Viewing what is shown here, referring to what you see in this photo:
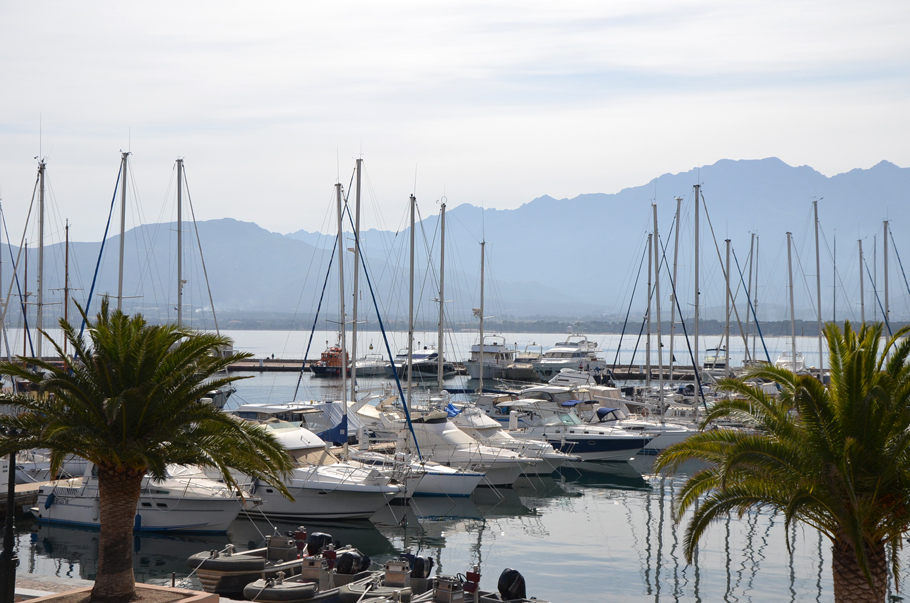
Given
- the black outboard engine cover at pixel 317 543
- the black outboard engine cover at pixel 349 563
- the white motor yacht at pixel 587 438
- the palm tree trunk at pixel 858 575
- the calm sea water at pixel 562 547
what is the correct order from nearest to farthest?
1. the palm tree trunk at pixel 858 575
2. the black outboard engine cover at pixel 349 563
3. the black outboard engine cover at pixel 317 543
4. the calm sea water at pixel 562 547
5. the white motor yacht at pixel 587 438

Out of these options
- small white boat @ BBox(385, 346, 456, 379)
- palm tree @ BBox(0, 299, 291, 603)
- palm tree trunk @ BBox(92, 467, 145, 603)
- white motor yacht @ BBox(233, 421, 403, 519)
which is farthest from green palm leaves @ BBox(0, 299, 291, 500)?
small white boat @ BBox(385, 346, 456, 379)

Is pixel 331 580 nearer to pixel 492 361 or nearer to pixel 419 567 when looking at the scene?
pixel 419 567

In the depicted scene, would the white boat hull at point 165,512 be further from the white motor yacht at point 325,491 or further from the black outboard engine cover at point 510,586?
the black outboard engine cover at point 510,586

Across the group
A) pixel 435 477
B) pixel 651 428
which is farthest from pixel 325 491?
pixel 651 428

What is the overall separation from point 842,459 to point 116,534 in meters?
11.4

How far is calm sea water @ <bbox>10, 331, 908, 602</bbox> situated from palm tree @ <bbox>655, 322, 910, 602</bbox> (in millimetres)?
6380

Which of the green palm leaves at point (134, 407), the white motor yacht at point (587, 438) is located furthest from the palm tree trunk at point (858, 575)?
the white motor yacht at point (587, 438)

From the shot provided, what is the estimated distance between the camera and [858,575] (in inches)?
497

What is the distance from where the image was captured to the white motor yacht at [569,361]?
302 feet

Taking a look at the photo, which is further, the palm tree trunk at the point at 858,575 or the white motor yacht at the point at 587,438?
the white motor yacht at the point at 587,438

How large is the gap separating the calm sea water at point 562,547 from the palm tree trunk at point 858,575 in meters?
6.41

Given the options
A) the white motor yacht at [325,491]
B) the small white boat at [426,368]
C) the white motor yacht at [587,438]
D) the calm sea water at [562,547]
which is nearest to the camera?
the calm sea water at [562,547]

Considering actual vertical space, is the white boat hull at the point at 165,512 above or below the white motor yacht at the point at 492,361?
below

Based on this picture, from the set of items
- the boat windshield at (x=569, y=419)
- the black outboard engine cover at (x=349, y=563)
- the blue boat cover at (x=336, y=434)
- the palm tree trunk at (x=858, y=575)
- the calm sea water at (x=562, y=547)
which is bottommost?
the calm sea water at (x=562, y=547)
